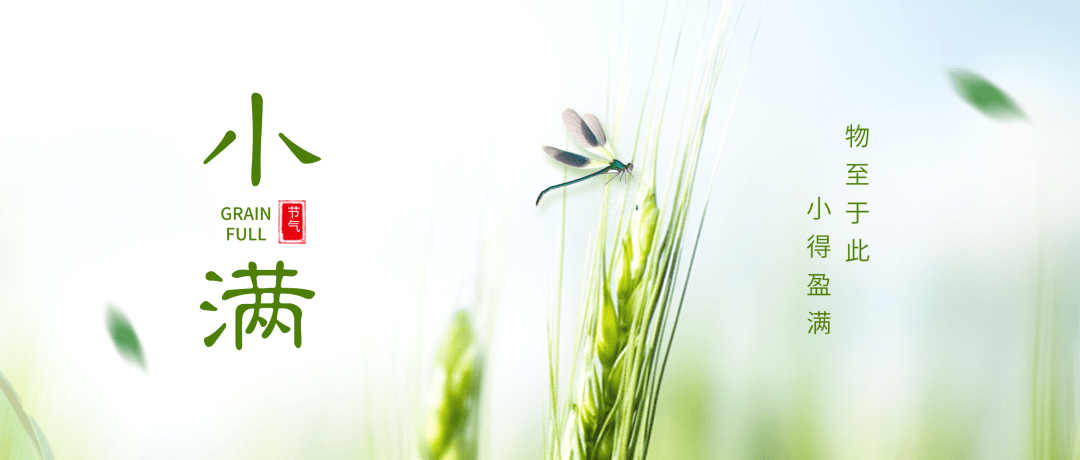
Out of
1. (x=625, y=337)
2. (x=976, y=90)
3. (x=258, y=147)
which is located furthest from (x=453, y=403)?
(x=976, y=90)

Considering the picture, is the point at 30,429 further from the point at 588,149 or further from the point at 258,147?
the point at 588,149

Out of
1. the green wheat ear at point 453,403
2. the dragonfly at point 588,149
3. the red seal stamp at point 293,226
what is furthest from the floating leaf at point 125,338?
the dragonfly at point 588,149

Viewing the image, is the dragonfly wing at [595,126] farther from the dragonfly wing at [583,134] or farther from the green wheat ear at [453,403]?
the green wheat ear at [453,403]

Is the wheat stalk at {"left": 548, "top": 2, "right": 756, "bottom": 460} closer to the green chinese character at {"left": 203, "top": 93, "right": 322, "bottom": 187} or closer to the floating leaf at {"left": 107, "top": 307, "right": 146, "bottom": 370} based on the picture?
the green chinese character at {"left": 203, "top": 93, "right": 322, "bottom": 187}

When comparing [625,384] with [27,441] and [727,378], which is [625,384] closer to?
[727,378]

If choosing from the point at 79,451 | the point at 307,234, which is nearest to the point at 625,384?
Answer: the point at 307,234

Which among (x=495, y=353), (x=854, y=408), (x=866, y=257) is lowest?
(x=854, y=408)
